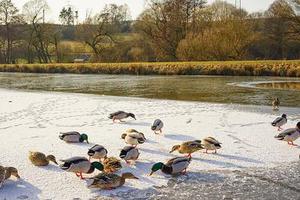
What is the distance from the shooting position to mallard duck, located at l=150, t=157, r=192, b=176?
630 centimetres

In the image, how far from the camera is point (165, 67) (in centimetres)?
3719

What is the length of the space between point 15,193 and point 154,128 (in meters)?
3.87

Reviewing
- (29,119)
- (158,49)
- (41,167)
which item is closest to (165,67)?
(158,49)

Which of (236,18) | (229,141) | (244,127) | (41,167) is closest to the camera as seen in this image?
(41,167)

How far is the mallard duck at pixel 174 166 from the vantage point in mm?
6301

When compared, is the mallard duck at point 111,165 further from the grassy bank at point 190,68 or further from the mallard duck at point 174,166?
the grassy bank at point 190,68

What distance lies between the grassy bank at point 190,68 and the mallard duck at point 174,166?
2475cm

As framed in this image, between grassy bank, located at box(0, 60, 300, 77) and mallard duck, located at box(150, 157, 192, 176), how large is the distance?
81.2ft

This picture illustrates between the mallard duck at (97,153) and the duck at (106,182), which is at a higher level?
the mallard duck at (97,153)

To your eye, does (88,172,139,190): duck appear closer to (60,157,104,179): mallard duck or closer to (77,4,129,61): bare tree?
(60,157,104,179): mallard duck

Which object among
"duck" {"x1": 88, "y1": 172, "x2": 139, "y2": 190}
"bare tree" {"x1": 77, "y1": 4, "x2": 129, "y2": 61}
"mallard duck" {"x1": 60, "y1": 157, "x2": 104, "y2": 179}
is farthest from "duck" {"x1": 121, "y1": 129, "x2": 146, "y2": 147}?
"bare tree" {"x1": 77, "y1": 4, "x2": 129, "y2": 61}

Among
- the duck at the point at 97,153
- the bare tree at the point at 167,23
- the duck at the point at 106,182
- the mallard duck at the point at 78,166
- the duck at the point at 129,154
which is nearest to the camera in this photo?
the duck at the point at 106,182

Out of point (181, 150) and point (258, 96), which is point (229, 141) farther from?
point (258, 96)

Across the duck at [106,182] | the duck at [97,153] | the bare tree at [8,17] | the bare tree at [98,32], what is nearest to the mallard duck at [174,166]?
the duck at [106,182]
